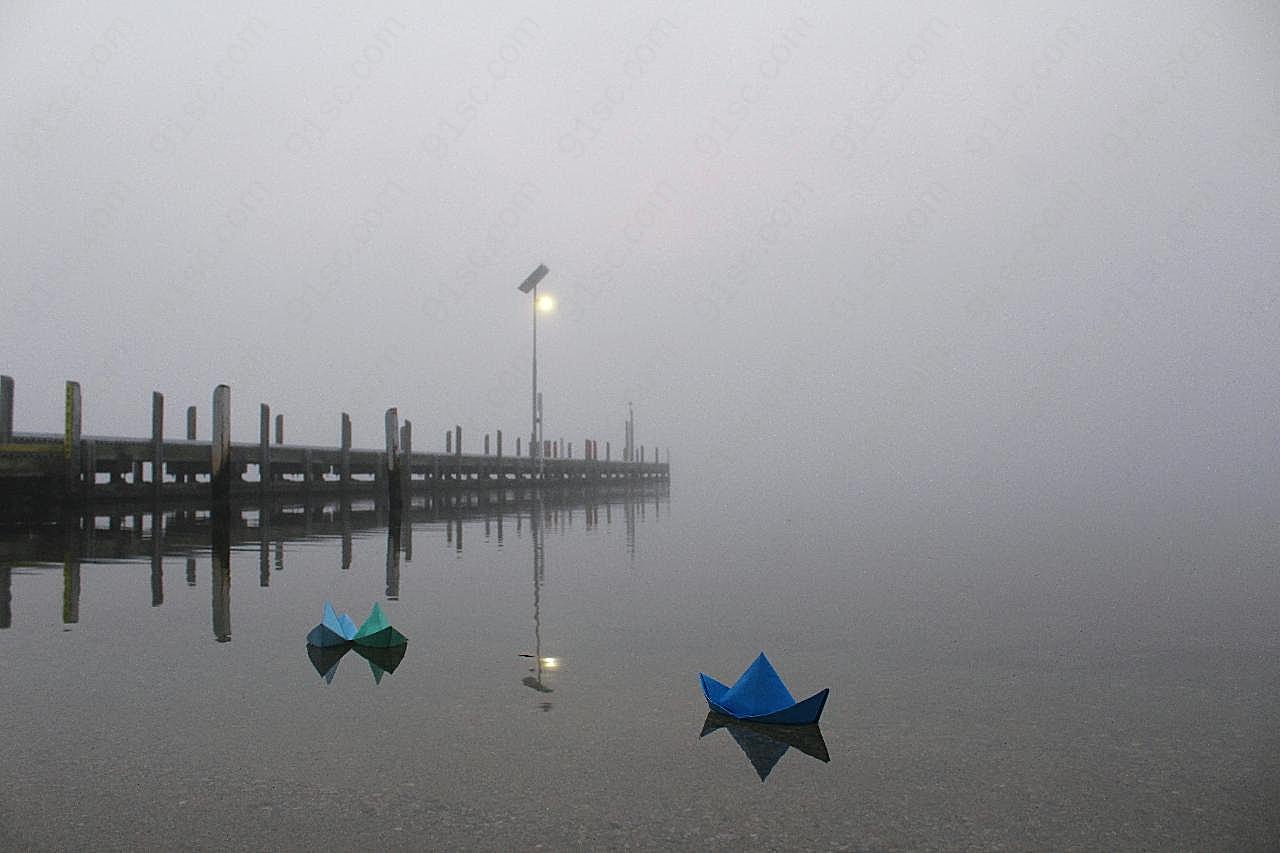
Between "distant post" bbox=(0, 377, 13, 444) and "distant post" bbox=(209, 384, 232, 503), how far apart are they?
4585 millimetres

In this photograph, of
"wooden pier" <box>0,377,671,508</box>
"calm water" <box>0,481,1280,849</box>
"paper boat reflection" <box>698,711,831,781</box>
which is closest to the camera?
"calm water" <box>0,481,1280,849</box>

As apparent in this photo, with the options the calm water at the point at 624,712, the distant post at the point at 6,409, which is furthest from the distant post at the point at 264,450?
the calm water at the point at 624,712

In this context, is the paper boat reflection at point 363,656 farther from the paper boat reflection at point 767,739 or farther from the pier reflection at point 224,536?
the paper boat reflection at point 767,739

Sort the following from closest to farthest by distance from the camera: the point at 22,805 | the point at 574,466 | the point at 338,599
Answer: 1. the point at 22,805
2. the point at 338,599
3. the point at 574,466

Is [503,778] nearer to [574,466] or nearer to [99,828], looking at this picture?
[99,828]

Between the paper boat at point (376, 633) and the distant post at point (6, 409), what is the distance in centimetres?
1831

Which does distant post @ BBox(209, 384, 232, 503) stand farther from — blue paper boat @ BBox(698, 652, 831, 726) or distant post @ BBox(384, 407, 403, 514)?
blue paper boat @ BBox(698, 652, 831, 726)

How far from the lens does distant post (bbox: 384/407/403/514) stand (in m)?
26.9

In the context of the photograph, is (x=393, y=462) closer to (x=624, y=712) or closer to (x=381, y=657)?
(x=381, y=657)

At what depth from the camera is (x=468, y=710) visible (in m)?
5.22

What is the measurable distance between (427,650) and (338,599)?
306 cm

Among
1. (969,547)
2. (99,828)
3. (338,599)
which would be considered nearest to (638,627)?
(338,599)

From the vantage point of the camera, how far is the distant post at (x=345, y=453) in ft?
103

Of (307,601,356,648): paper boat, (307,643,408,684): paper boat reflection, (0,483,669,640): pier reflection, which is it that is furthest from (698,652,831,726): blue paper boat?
(307,601,356,648): paper boat
